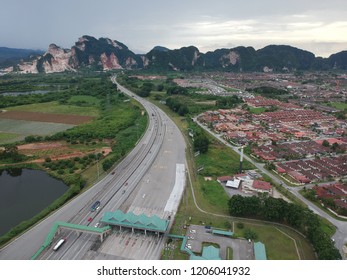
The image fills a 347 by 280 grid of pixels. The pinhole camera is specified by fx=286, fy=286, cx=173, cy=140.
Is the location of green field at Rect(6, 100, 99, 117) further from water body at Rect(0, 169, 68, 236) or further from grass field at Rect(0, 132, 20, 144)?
water body at Rect(0, 169, 68, 236)

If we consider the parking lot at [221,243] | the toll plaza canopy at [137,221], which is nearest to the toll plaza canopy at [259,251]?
the parking lot at [221,243]

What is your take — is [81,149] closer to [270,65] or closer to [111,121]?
[111,121]

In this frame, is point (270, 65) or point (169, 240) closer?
point (169, 240)

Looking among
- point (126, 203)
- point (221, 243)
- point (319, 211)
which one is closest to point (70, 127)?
point (126, 203)

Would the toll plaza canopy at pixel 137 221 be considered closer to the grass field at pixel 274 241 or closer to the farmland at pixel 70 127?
the grass field at pixel 274 241

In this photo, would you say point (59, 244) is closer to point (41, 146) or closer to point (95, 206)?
point (95, 206)

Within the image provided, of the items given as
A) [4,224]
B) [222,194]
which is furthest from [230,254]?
[4,224]

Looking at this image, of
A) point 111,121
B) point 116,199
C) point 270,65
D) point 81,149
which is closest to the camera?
point 116,199
